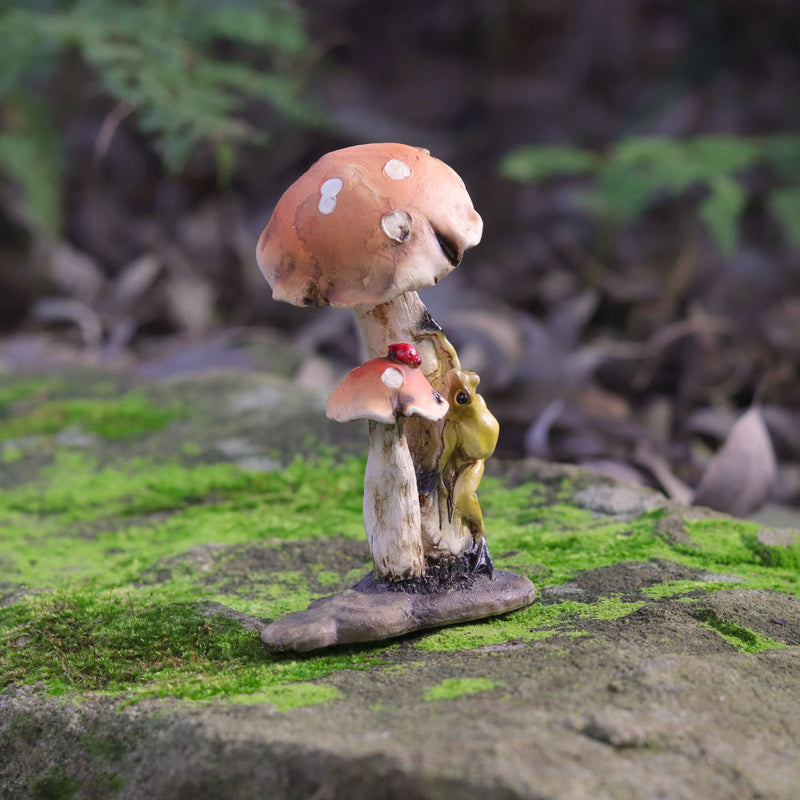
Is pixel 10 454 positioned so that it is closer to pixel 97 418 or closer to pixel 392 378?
pixel 97 418

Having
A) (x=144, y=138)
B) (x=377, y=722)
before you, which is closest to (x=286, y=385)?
(x=377, y=722)

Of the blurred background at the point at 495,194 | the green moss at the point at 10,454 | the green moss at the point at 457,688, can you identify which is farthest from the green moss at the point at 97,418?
the green moss at the point at 457,688

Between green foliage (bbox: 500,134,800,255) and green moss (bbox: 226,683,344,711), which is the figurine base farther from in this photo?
green foliage (bbox: 500,134,800,255)

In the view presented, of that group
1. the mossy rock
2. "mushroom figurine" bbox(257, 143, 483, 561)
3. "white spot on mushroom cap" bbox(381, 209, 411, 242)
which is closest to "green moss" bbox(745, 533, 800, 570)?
the mossy rock

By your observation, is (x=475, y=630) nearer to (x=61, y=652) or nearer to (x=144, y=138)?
(x=61, y=652)

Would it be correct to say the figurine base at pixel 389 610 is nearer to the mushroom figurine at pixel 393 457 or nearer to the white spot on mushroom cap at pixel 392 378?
the mushroom figurine at pixel 393 457

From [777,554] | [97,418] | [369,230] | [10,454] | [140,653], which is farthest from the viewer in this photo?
[97,418]

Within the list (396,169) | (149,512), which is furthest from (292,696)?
(149,512)
